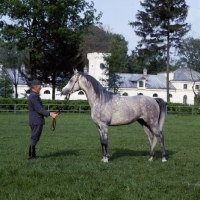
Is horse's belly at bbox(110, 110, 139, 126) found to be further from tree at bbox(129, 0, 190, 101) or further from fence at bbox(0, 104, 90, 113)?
tree at bbox(129, 0, 190, 101)

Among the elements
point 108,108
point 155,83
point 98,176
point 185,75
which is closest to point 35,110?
point 108,108

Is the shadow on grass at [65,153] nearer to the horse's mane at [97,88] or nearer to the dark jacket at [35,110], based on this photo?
the dark jacket at [35,110]

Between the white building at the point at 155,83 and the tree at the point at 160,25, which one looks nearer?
the tree at the point at 160,25

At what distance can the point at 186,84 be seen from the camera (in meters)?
83.2

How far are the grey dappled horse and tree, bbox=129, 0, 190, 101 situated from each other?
1603 inches

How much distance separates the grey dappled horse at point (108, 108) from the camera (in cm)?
1048

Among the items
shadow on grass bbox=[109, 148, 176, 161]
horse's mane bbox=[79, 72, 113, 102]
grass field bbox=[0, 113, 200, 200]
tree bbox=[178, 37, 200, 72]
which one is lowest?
shadow on grass bbox=[109, 148, 176, 161]

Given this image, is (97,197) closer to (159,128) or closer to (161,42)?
(159,128)

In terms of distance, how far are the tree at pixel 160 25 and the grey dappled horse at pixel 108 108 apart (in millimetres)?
40716

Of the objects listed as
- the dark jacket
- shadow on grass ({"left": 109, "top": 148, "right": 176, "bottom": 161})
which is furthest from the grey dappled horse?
shadow on grass ({"left": 109, "top": 148, "right": 176, "bottom": 161})

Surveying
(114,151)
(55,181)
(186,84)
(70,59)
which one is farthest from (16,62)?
(55,181)

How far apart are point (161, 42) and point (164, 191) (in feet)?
152

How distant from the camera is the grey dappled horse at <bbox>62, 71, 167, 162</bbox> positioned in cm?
1048

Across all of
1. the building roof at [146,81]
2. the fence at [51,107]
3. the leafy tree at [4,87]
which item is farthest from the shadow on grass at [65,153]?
the building roof at [146,81]
